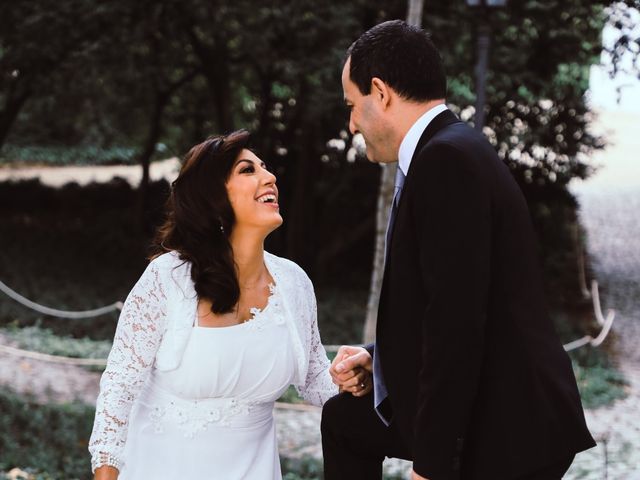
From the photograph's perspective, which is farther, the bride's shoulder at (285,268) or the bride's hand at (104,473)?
the bride's shoulder at (285,268)

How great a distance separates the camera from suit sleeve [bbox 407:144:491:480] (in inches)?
89.1

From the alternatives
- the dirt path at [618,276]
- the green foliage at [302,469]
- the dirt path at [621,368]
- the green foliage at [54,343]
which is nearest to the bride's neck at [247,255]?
the dirt path at [618,276]

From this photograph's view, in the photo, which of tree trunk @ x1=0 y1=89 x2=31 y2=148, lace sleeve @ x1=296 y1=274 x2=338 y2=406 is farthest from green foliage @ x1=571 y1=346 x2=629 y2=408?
tree trunk @ x1=0 y1=89 x2=31 y2=148

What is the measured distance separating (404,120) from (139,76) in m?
16.2

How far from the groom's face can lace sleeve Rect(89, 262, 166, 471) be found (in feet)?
3.05

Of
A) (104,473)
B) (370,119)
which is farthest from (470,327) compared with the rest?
(104,473)

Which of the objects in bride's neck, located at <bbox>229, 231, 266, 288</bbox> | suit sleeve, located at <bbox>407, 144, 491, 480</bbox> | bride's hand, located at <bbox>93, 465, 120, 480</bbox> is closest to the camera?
suit sleeve, located at <bbox>407, 144, 491, 480</bbox>

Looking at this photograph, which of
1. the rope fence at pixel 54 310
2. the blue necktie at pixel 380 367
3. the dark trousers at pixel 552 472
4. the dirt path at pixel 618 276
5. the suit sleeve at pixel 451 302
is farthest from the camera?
the rope fence at pixel 54 310

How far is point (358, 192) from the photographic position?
19.7m

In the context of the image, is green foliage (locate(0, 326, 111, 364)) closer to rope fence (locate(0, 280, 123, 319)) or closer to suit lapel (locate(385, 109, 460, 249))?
rope fence (locate(0, 280, 123, 319))

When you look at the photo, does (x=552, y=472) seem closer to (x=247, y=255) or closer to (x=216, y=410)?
(x=216, y=410)

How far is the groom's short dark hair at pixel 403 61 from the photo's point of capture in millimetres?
2475

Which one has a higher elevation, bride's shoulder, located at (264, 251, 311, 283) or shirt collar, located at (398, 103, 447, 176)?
shirt collar, located at (398, 103, 447, 176)

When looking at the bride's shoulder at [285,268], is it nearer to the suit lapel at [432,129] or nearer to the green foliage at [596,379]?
the suit lapel at [432,129]
